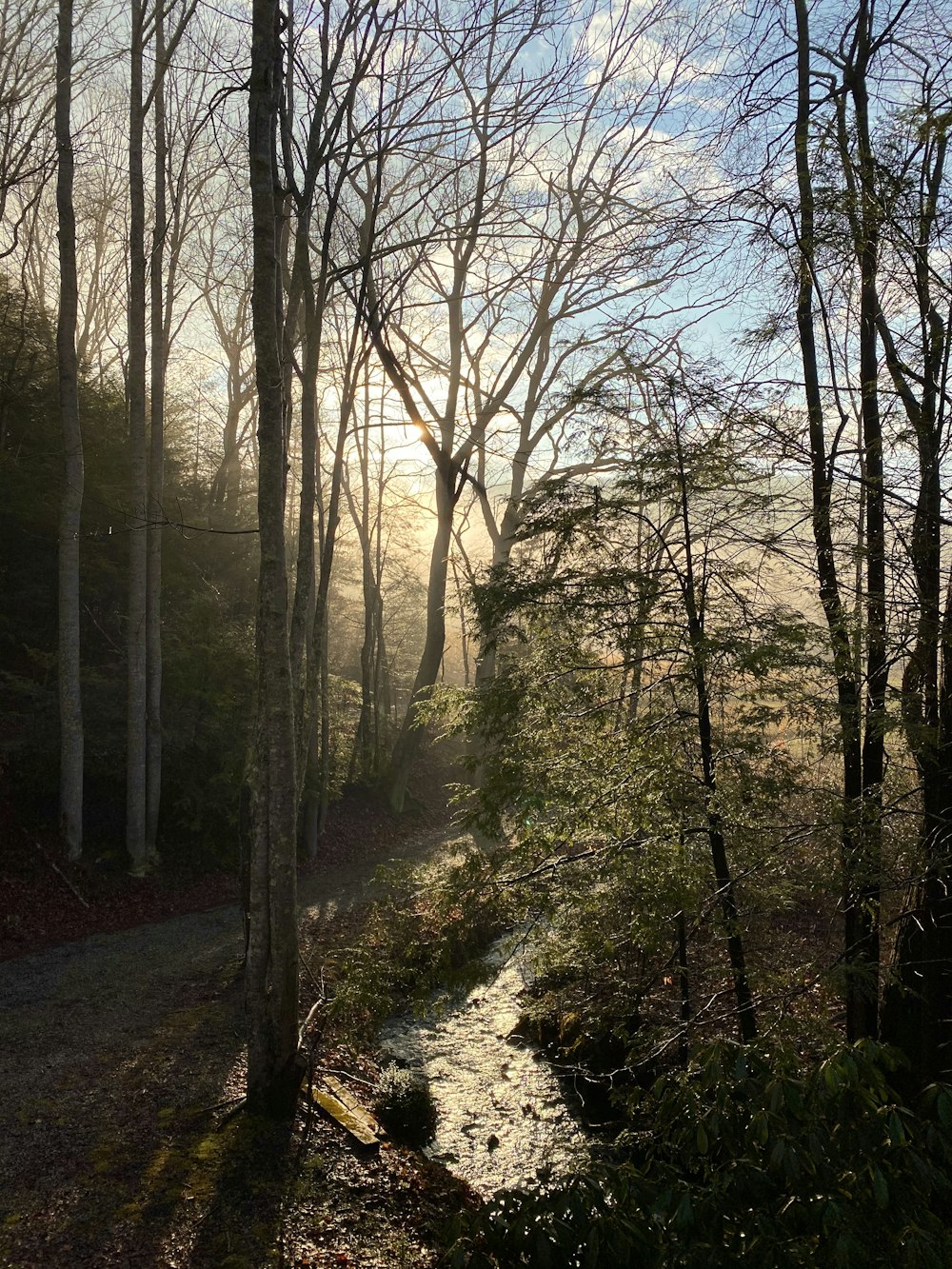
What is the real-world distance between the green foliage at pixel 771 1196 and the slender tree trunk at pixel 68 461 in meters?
9.40

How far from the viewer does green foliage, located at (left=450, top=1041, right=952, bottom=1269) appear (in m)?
2.39

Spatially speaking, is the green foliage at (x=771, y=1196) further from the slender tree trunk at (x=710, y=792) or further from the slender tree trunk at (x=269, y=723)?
the slender tree trunk at (x=269, y=723)

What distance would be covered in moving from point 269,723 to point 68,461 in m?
6.64

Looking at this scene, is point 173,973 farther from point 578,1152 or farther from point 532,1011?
point 578,1152

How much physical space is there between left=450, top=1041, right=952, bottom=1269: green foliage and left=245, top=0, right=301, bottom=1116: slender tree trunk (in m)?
3.28

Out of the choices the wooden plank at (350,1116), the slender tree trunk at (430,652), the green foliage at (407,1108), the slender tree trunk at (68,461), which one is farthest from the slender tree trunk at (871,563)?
the slender tree trunk at (430,652)


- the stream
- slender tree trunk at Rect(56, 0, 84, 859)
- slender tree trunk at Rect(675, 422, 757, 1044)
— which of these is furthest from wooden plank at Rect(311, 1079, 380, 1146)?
slender tree trunk at Rect(56, 0, 84, 859)

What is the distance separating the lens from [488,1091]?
714cm

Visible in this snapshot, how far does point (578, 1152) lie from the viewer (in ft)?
20.1

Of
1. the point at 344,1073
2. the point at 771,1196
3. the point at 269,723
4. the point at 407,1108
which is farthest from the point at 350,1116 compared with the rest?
the point at 771,1196

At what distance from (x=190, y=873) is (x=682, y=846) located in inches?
356

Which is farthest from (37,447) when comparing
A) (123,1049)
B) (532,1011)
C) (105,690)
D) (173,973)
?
(532,1011)

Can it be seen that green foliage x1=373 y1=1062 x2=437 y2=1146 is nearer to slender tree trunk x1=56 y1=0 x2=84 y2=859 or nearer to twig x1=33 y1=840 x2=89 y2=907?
twig x1=33 y1=840 x2=89 y2=907

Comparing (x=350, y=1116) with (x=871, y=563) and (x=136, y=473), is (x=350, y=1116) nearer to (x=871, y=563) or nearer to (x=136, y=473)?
(x=871, y=563)
